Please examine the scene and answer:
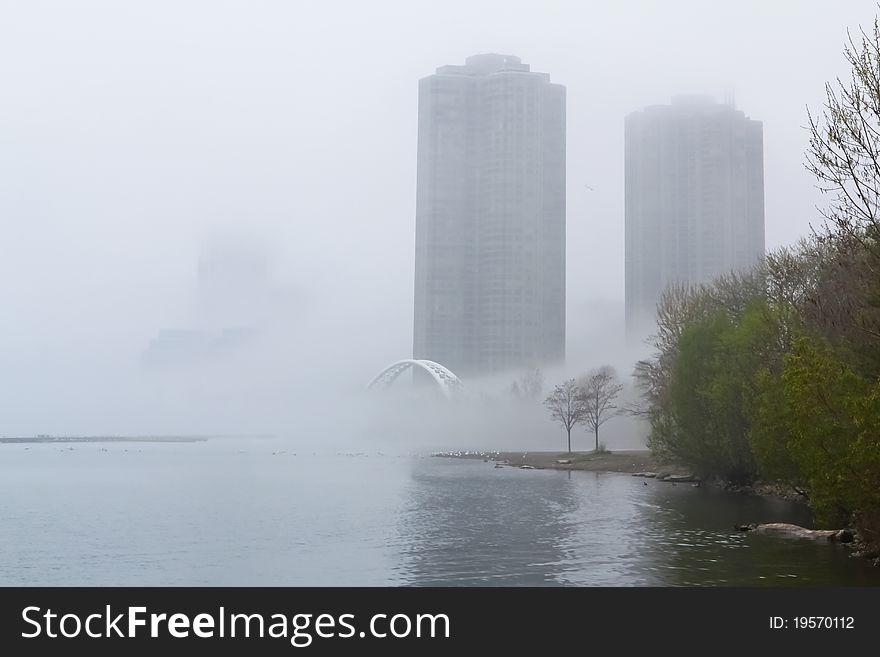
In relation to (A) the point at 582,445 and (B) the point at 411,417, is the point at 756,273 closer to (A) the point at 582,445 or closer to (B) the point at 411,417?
(A) the point at 582,445

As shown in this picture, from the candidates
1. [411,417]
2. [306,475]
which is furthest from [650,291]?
[306,475]

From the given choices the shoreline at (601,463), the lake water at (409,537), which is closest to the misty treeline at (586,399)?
the shoreline at (601,463)

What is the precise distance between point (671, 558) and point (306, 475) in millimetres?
54553

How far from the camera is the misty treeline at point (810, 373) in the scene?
72.8ft

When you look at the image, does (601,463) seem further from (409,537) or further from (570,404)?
(409,537)

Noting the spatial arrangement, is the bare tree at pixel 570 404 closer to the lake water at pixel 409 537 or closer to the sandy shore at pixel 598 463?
the sandy shore at pixel 598 463

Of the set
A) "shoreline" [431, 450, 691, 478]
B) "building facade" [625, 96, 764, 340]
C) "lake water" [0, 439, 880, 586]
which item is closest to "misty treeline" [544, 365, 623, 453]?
"shoreline" [431, 450, 691, 478]

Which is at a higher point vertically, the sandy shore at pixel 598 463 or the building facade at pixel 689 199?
the building facade at pixel 689 199

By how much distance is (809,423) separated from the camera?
1022 inches

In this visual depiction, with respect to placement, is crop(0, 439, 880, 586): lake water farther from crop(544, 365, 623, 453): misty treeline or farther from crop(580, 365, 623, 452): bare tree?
crop(544, 365, 623, 453): misty treeline

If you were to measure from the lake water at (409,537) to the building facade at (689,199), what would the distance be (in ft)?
418

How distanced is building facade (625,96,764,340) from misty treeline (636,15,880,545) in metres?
123

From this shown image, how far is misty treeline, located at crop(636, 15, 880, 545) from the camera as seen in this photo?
874 inches

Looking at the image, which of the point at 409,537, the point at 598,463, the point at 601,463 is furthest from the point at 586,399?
the point at 409,537
